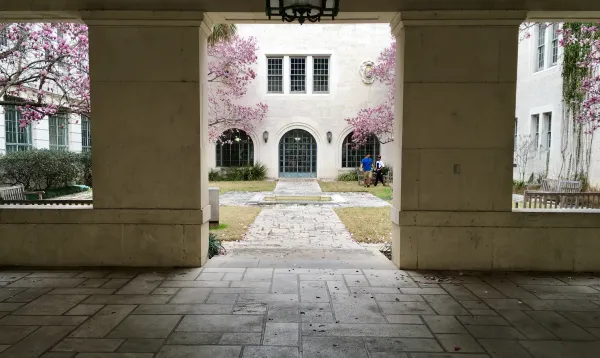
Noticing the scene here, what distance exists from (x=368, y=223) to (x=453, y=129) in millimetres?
4771

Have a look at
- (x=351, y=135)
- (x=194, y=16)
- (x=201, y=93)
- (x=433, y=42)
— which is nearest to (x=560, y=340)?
(x=433, y=42)

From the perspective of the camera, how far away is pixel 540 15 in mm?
5070

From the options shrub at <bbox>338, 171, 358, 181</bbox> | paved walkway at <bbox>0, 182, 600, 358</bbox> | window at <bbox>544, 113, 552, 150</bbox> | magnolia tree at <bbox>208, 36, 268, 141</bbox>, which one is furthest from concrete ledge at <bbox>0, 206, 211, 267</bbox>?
shrub at <bbox>338, 171, 358, 181</bbox>

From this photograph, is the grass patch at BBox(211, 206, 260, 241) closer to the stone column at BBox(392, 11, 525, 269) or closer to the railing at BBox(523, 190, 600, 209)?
the stone column at BBox(392, 11, 525, 269)

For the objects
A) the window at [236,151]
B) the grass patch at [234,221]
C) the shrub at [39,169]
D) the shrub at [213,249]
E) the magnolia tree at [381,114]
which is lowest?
the grass patch at [234,221]

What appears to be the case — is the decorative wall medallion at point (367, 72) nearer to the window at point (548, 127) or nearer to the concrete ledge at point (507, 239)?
the window at point (548, 127)

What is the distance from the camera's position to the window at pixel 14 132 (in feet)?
45.3

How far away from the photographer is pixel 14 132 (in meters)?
14.1

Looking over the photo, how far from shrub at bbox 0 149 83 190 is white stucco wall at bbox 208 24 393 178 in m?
8.55

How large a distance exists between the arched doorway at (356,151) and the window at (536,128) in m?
8.03

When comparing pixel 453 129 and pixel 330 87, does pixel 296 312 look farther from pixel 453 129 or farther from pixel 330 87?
pixel 330 87

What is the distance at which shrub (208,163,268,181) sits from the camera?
2248cm

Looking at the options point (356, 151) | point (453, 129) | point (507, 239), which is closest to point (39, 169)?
point (453, 129)

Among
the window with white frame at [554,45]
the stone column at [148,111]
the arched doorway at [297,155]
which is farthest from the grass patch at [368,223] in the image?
the arched doorway at [297,155]
